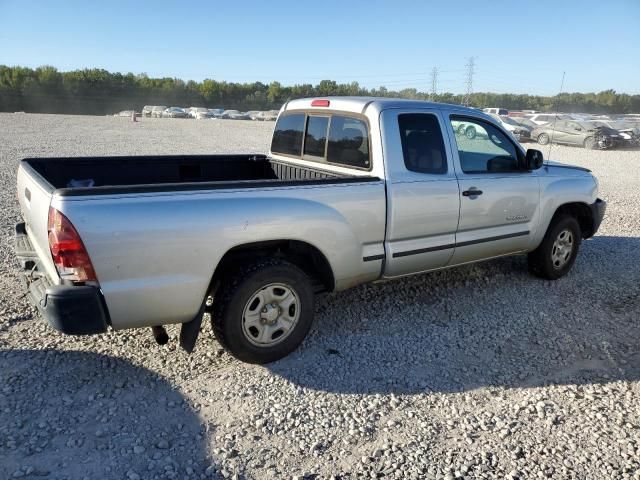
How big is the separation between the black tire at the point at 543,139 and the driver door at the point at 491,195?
21479 mm

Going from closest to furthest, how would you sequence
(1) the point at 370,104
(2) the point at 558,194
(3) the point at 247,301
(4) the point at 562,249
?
1. (3) the point at 247,301
2. (1) the point at 370,104
3. (2) the point at 558,194
4. (4) the point at 562,249

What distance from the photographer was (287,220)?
339 cm

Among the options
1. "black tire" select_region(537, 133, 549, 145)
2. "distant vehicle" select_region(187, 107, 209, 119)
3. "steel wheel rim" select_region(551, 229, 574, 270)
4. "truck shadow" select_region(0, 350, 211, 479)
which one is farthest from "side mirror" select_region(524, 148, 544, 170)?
"distant vehicle" select_region(187, 107, 209, 119)

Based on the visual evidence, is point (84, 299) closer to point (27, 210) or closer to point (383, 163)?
point (27, 210)

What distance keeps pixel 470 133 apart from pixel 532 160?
2.37 feet

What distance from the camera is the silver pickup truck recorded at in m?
2.85

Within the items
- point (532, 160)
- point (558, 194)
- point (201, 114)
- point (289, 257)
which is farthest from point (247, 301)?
point (201, 114)

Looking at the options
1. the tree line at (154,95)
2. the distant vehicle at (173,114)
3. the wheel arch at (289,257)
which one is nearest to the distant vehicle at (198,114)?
the distant vehicle at (173,114)

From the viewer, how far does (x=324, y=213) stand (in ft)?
11.6

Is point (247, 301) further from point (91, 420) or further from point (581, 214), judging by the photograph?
point (581, 214)

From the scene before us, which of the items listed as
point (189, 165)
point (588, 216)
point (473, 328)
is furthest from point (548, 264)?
point (189, 165)

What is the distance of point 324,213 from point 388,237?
2.26ft

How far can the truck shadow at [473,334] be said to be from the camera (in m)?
3.54

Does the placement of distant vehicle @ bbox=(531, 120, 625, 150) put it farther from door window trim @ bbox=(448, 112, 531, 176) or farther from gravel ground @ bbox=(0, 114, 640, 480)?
gravel ground @ bbox=(0, 114, 640, 480)
